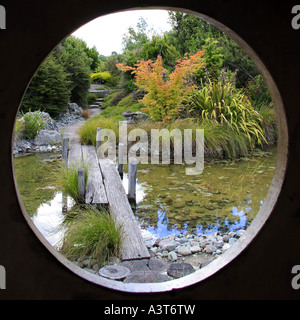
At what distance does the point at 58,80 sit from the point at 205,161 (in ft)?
19.5

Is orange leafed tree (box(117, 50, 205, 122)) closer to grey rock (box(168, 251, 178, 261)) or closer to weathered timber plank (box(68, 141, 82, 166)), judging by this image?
weathered timber plank (box(68, 141, 82, 166))

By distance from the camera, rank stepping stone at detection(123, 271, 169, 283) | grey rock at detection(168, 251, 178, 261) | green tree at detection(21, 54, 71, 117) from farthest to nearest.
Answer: green tree at detection(21, 54, 71, 117) → grey rock at detection(168, 251, 178, 261) → stepping stone at detection(123, 271, 169, 283)

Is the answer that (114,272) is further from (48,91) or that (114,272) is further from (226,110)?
(48,91)

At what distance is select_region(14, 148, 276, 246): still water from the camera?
4223 mm

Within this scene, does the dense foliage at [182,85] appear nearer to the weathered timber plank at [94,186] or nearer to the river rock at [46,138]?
the river rock at [46,138]

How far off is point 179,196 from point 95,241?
6.81 feet

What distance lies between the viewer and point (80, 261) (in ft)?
10.3

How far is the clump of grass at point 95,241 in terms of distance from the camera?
317 centimetres

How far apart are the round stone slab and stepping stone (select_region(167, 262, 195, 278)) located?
396 millimetres

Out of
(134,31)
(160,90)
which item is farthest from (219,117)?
(134,31)

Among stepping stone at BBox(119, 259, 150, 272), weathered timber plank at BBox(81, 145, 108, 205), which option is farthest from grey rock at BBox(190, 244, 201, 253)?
weathered timber plank at BBox(81, 145, 108, 205)

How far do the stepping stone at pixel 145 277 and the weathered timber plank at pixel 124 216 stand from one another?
29cm

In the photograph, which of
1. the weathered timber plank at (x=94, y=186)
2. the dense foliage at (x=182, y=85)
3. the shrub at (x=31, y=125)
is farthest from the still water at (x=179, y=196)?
the dense foliage at (x=182, y=85)

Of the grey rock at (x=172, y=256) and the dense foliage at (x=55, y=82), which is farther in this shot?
the dense foliage at (x=55, y=82)
